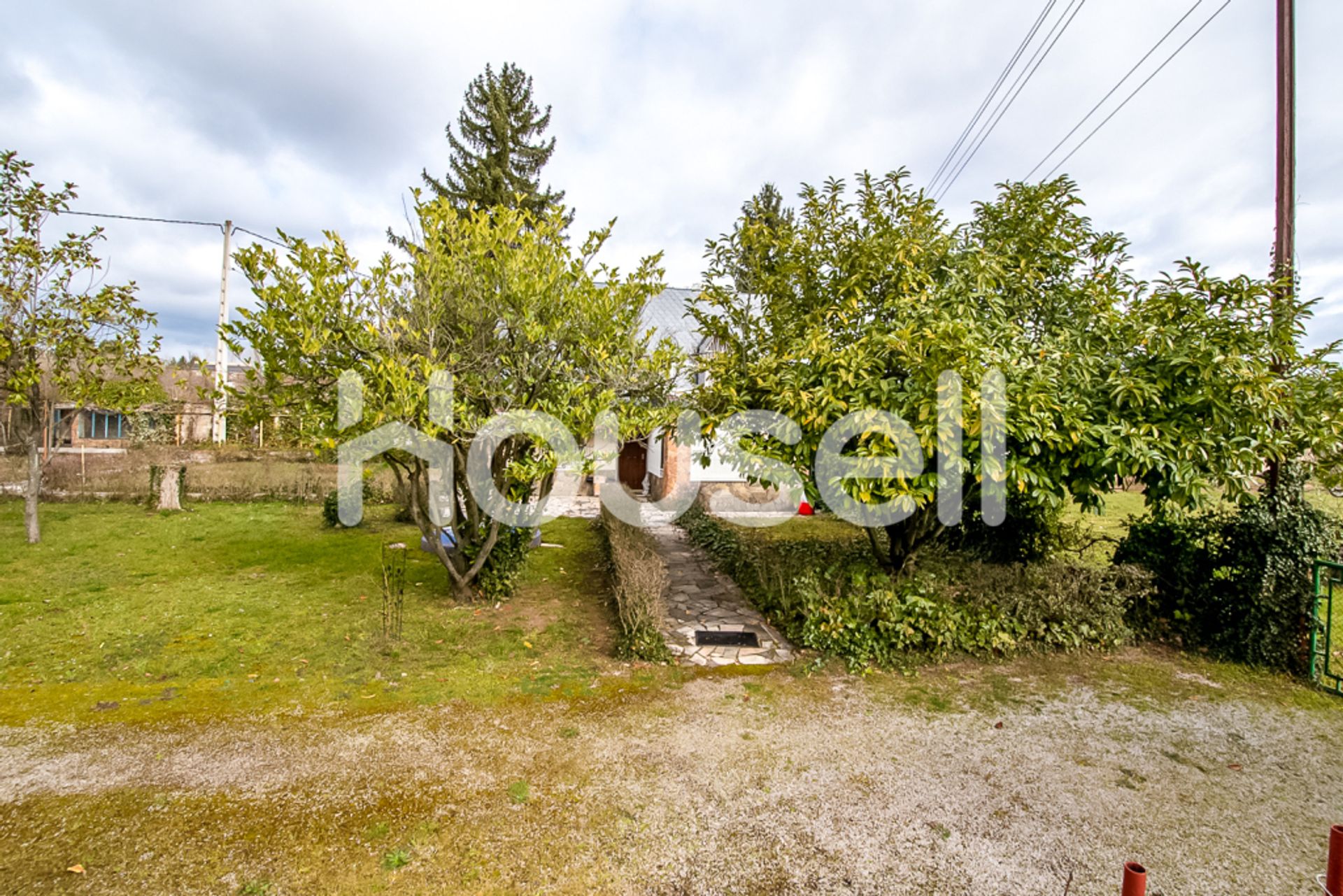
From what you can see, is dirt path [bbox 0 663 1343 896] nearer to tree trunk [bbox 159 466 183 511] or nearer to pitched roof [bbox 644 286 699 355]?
tree trunk [bbox 159 466 183 511]

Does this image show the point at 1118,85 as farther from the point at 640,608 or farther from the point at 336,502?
the point at 336,502

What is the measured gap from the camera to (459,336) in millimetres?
5668

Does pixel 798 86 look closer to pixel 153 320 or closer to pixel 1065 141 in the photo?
pixel 1065 141

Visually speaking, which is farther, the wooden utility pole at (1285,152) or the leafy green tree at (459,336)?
the wooden utility pole at (1285,152)

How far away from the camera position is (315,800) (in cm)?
298

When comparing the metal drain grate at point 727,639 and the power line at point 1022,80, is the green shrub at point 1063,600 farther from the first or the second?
the power line at point 1022,80

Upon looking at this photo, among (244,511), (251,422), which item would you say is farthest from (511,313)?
(244,511)

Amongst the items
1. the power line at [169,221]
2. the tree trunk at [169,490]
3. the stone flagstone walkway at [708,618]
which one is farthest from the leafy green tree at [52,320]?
the power line at [169,221]

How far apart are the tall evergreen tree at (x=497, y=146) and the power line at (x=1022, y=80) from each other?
1410cm

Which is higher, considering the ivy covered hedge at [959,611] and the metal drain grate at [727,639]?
the ivy covered hedge at [959,611]

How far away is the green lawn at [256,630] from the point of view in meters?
4.23

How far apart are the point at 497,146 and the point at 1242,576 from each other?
2076 centimetres

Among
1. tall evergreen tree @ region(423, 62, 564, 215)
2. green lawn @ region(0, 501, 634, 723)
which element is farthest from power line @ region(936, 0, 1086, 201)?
tall evergreen tree @ region(423, 62, 564, 215)

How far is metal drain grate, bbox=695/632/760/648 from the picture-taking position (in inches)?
214
